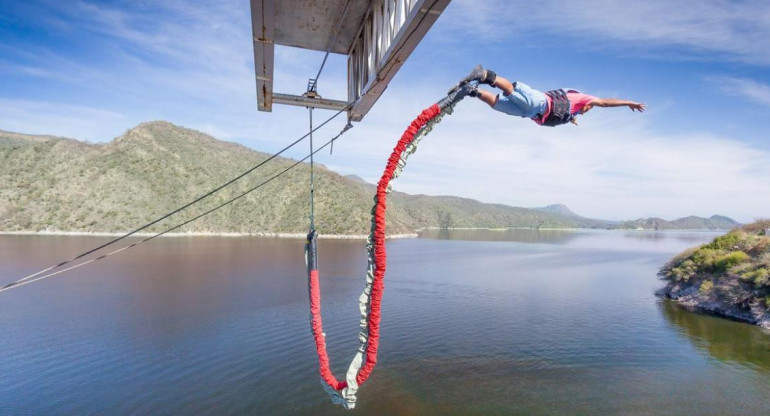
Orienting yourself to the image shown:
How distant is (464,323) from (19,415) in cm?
2366

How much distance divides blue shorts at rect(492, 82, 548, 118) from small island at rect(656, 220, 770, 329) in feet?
121

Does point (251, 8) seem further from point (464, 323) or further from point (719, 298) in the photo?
point (719, 298)

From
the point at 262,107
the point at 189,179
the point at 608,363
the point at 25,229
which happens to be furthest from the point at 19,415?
the point at 189,179

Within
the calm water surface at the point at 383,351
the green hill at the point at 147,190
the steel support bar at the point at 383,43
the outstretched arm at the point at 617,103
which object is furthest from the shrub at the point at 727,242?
the green hill at the point at 147,190

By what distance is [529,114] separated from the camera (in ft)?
10.6

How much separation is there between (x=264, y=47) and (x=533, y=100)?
4.09 m

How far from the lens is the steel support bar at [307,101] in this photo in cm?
707

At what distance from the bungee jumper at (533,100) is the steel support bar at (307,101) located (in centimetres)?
A: 429

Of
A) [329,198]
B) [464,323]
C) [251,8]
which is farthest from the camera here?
[329,198]

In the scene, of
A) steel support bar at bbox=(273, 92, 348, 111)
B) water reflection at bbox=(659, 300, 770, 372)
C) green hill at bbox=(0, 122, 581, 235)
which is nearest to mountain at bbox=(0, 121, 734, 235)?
green hill at bbox=(0, 122, 581, 235)

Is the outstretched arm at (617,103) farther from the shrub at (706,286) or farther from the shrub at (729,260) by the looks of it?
the shrub at (706,286)

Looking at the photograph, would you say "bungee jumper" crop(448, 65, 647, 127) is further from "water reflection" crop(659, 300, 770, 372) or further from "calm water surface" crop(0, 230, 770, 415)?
"water reflection" crop(659, 300, 770, 372)

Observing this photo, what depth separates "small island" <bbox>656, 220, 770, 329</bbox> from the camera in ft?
98.5

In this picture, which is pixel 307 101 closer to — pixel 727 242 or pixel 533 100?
pixel 533 100
